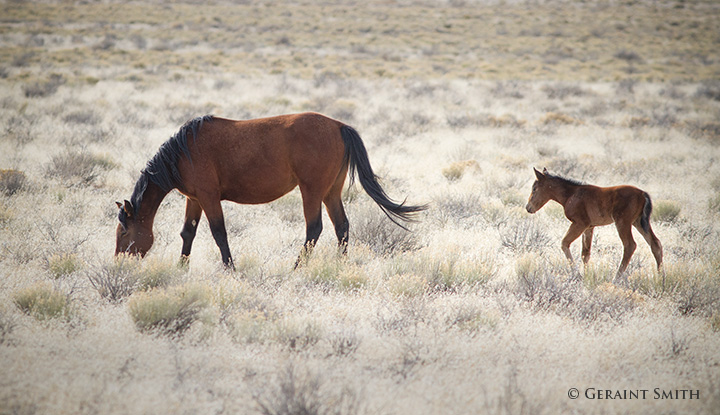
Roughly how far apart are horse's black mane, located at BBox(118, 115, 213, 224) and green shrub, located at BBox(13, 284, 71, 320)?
1061 millimetres

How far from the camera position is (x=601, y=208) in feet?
18.0

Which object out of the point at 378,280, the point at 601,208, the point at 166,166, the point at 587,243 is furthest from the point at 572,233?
the point at 166,166

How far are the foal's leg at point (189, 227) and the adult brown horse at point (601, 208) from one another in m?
3.89

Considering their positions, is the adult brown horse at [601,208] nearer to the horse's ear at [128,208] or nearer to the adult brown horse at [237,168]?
the adult brown horse at [237,168]

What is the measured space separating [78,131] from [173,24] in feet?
133

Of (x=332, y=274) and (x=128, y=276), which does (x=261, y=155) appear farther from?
(x=128, y=276)

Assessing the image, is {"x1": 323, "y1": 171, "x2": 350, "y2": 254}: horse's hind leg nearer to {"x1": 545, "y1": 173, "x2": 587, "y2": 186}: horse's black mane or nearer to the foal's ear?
the foal's ear

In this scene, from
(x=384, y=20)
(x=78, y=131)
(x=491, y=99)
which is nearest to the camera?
(x=78, y=131)

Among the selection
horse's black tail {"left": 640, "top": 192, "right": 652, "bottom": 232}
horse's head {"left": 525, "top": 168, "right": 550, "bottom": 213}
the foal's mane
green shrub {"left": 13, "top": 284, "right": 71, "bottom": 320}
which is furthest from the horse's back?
horse's black tail {"left": 640, "top": 192, "right": 652, "bottom": 232}

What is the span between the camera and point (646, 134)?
579 inches

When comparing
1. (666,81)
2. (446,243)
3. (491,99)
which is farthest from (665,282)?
(666,81)

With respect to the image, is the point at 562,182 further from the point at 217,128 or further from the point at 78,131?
the point at 78,131

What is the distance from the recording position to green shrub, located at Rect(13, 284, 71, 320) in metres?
4.26

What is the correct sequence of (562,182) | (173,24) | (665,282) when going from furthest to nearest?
(173,24) < (562,182) < (665,282)
